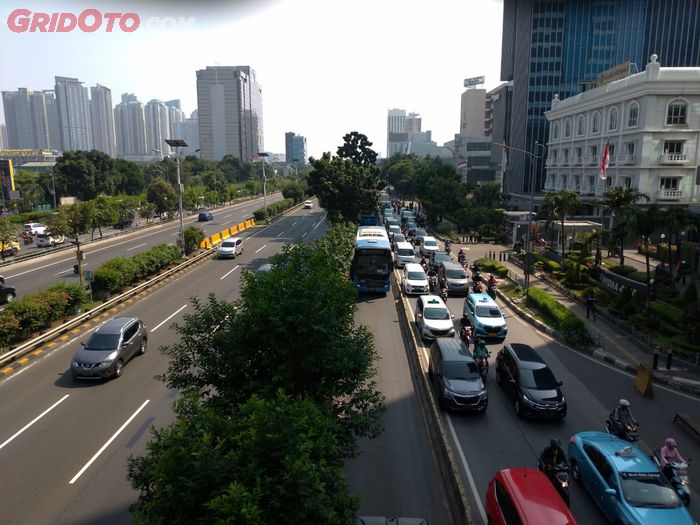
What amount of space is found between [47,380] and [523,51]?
87.9 m

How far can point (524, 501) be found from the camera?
880 centimetres

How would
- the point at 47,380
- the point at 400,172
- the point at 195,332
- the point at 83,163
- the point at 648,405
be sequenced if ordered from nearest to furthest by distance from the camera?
the point at 195,332
the point at 648,405
the point at 47,380
the point at 83,163
the point at 400,172

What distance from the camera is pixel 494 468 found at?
477 inches

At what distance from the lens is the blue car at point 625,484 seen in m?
9.48

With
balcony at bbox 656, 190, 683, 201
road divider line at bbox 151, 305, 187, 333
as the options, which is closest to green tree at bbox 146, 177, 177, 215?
road divider line at bbox 151, 305, 187, 333

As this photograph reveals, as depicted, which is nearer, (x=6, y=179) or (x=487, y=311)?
(x=487, y=311)

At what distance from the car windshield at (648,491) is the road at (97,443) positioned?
12.2 ft

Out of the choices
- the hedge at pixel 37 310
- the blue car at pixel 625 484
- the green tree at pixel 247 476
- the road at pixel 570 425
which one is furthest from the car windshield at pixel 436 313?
the hedge at pixel 37 310

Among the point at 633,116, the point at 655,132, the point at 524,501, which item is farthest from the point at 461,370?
the point at 633,116

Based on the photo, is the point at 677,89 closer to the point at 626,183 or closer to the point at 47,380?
the point at 626,183

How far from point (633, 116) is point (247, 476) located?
4897 cm

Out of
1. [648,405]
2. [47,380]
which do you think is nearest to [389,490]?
[648,405]

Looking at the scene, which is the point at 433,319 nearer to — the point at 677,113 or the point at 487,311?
the point at 487,311

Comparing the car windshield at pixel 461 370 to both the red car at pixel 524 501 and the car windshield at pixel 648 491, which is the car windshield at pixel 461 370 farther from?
the car windshield at pixel 648 491
